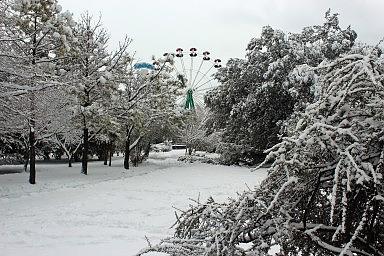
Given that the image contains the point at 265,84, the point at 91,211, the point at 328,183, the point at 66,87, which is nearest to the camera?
the point at 328,183

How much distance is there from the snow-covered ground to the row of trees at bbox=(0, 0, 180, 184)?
2.37m

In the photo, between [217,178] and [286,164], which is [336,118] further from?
[217,178]

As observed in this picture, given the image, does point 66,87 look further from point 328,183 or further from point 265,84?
point 265,84

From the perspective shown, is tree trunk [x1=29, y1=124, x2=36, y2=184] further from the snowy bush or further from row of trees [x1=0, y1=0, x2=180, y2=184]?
the snowy bush

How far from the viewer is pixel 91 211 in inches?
428

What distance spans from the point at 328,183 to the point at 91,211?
367 inches

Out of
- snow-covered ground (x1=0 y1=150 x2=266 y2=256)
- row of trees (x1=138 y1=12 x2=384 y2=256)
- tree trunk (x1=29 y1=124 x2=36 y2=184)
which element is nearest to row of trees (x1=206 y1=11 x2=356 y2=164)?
snow-covered ground (x1=0 y1=150 x2=266 y2=256)

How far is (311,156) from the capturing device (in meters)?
2.31

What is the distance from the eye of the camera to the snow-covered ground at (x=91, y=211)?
7.58 metres

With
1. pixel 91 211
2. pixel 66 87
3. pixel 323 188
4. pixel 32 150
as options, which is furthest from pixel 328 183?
pixel 32 150

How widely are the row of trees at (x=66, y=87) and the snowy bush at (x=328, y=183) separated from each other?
8416mm

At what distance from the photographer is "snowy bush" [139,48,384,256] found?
6.75 feet

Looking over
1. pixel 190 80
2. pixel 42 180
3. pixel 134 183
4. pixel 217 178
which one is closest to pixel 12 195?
pixel 42 180

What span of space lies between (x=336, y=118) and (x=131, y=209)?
31.6ft
